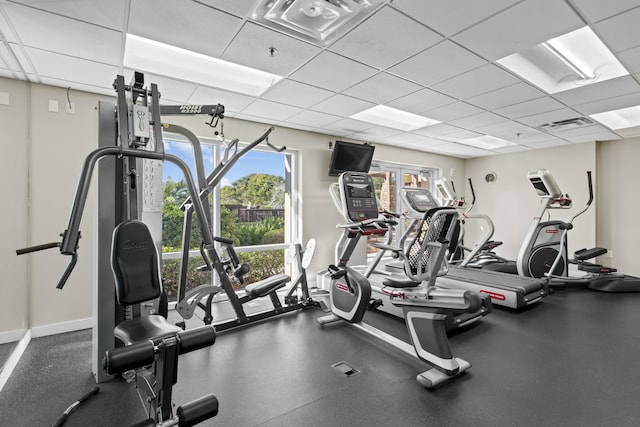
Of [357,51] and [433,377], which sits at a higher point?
[357,51]

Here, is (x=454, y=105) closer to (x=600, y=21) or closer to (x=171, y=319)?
(x=600, y=21)

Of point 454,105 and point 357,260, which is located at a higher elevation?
point 454,105

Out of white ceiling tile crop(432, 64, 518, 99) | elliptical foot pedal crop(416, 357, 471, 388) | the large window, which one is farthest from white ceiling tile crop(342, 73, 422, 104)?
elliptical foot pedal crop(416, 357, 471, 388)

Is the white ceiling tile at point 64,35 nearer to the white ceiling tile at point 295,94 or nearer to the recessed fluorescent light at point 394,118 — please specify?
the white ceiling tile at point 295,94

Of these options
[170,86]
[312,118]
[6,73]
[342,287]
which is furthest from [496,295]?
[6,73]

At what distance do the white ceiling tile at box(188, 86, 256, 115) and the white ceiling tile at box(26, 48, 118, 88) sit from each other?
554 millimetres

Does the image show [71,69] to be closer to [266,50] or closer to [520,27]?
[266,50]

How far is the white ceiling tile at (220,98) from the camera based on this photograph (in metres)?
3.67

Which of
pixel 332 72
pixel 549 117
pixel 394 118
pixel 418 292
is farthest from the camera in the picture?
pixel 394 118

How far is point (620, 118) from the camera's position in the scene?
16.5 feet

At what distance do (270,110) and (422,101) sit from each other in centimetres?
201

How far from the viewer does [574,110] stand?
4328 mm

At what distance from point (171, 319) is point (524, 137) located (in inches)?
255

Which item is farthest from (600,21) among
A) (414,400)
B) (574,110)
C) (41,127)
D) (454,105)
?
(41,127)
